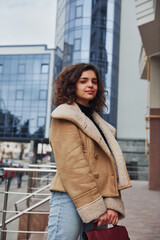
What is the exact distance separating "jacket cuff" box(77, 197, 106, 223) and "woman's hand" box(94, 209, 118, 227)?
0.05m

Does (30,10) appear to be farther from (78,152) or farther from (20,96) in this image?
(78,152)

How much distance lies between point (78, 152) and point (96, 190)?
0.25 meters

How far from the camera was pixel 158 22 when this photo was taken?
6.57 m

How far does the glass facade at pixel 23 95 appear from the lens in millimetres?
32938

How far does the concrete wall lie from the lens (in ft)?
89.5

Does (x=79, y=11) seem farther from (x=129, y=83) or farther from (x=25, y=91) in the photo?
(x=25, y=91)

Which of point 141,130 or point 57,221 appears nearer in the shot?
point 57,221

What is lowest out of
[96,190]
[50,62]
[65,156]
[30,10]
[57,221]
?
[57,221]

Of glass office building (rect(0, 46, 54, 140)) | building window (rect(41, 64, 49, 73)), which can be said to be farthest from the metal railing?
building window (rect(41, 64, 49, 73))

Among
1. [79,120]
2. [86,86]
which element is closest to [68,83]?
[86,86]

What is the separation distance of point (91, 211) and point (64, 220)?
19 centimetres

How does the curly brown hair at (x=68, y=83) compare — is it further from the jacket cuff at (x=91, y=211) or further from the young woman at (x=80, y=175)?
the jacket cuff at (x=91, y=211)

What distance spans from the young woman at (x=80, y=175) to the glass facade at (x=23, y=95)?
3103 cm

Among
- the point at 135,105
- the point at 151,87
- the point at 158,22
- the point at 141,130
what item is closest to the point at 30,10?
the point at 135,105
